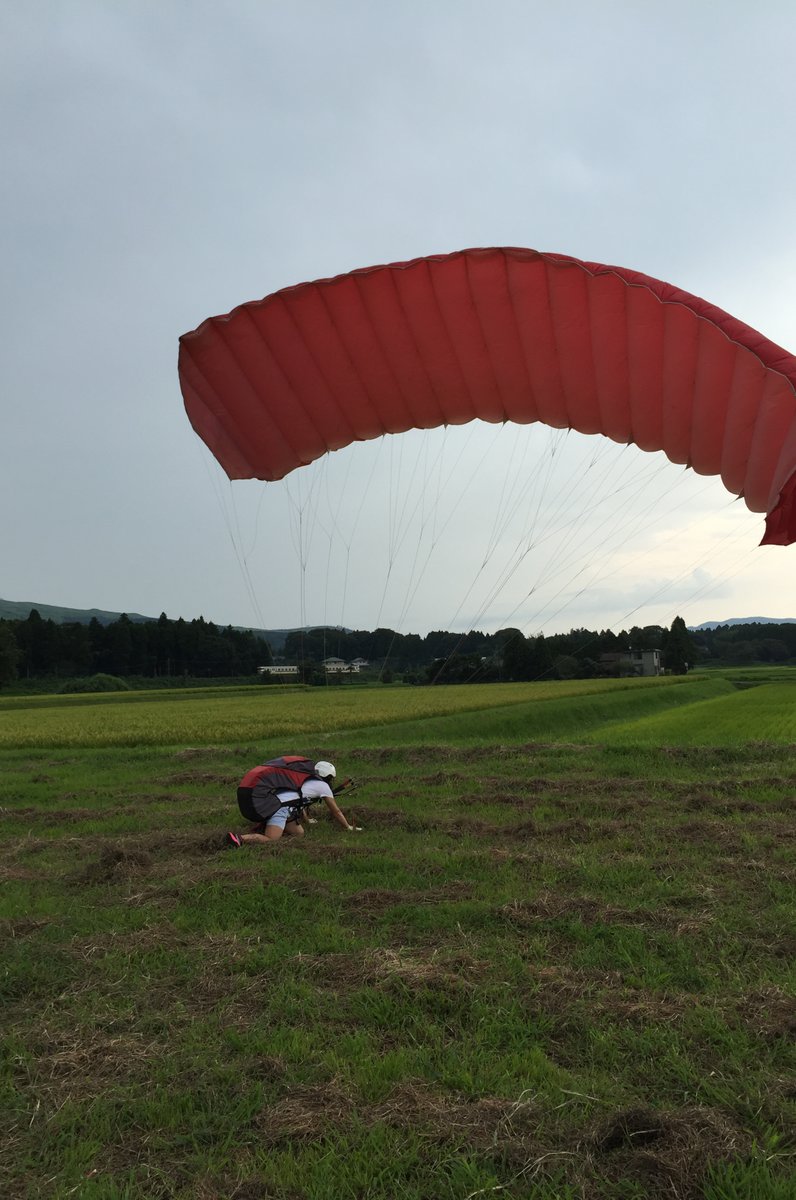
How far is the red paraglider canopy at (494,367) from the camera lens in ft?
25.8

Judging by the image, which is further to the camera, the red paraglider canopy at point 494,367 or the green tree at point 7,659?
the green tree at point 7,659

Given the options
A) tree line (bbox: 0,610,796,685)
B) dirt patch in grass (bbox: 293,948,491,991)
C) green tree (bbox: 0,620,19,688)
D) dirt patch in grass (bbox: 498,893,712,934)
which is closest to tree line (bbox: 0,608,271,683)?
tree line (bbox: 0,610,796,685)

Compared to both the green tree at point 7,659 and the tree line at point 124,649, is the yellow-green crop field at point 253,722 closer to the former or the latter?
the green tree at point 7,659

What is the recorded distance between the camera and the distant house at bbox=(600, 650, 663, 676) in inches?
1973

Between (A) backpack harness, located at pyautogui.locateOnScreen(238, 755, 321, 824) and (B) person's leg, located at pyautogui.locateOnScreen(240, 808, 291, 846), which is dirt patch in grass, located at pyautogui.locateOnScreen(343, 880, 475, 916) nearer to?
(B) person's leg, located at pyautogui.locateOnScreen(240, 808, 291, 846)

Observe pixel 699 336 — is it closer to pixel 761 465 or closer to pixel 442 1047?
pixel 761 465

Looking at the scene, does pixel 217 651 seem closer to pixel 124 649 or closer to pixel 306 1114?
pixel 124 649

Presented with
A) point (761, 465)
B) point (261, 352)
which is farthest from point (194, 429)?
point (761, 465)

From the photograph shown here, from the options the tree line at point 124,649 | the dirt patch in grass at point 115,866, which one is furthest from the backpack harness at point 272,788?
the tree line at point 124,649

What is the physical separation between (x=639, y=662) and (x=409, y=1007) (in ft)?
199

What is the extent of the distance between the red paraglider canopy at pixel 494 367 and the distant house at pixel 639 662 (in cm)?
4148

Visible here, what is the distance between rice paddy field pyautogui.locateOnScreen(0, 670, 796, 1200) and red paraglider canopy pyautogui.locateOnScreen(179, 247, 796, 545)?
12.5 feet

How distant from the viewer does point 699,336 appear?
789cm

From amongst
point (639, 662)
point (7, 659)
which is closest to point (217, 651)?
point (7, 659)
